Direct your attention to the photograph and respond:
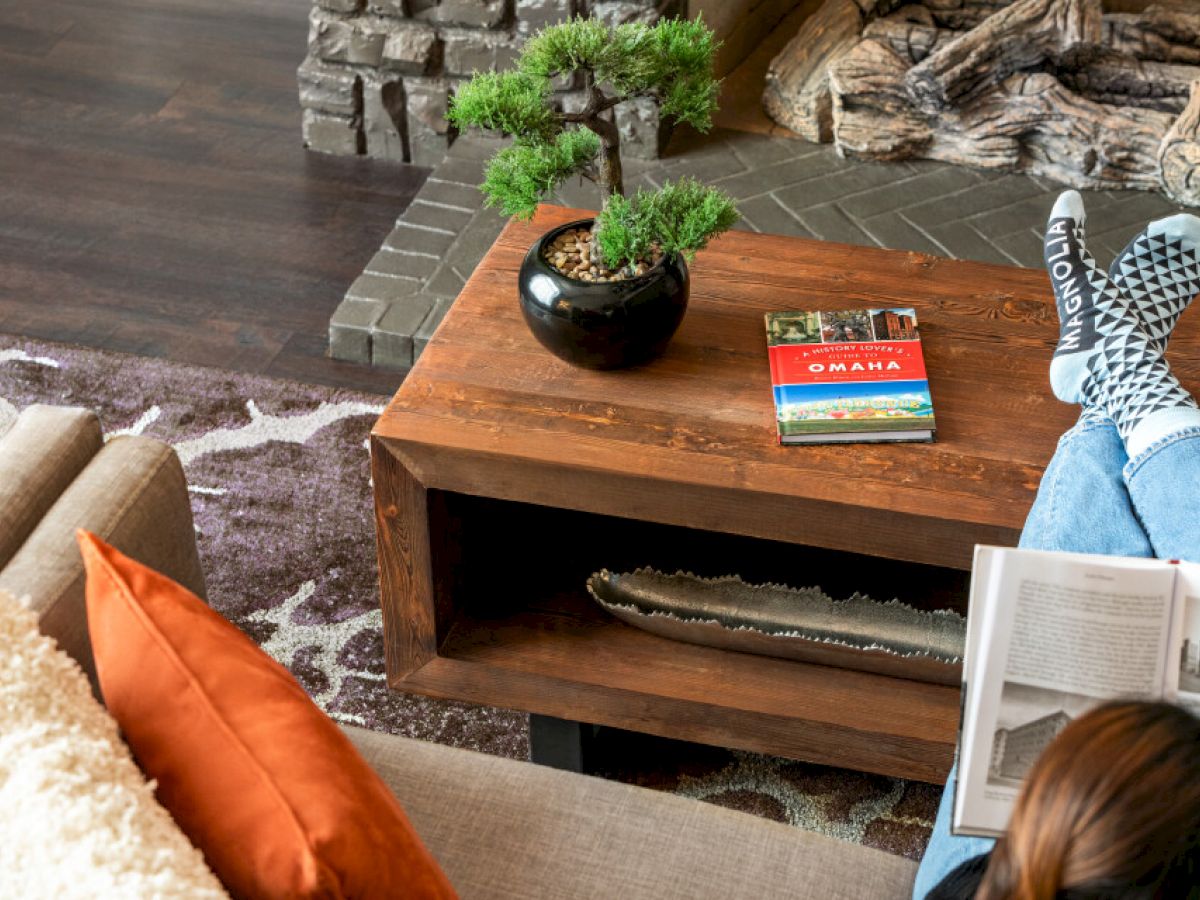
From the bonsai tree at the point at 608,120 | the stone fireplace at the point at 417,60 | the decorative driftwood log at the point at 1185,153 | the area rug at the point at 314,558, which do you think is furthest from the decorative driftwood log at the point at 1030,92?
the bonsai tree at the point at 608,120

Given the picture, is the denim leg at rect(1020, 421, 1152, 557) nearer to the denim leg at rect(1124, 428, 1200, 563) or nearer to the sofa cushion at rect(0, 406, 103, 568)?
the denim leg at rect(1124, 428, 1200, 563)

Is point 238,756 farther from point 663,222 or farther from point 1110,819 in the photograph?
point 663,222

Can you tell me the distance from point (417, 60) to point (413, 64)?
0.01 metres

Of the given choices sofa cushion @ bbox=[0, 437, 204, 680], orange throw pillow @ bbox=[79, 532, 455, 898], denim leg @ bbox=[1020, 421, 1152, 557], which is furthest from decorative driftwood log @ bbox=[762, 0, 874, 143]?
orange throw pillow @ bbox=[79, 532, 455, 898]

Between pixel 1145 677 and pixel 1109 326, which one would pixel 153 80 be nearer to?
pixel 1109 326

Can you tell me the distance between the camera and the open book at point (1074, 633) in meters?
0.93

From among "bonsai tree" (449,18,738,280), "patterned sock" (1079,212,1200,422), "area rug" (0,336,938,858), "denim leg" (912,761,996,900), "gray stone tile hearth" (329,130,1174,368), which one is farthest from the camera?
"gray stone tile hearth" (329,130,1174,368)

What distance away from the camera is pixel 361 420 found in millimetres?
2191

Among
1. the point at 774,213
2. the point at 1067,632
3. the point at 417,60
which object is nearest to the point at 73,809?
the point at 1067,632

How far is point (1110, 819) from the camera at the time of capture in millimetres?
706

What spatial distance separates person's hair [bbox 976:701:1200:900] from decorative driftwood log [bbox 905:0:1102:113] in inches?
83.0

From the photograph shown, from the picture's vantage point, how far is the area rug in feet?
5.37

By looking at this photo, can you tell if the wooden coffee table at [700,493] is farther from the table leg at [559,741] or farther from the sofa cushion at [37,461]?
the sofa cushion at [37,461]

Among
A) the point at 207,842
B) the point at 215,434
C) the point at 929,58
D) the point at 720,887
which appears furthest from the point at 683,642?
the point at 929,58
